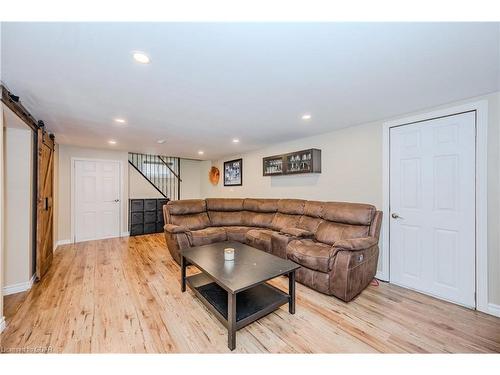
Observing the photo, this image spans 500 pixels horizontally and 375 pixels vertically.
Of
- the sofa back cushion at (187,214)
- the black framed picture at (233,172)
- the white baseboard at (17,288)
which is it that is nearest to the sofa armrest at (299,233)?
the sofa back cushion at (187,214)

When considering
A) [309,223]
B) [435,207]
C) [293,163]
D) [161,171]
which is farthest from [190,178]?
[435,207]

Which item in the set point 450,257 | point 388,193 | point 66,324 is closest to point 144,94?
point 66,324

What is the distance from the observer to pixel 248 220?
439cm

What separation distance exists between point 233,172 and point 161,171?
2402 millimetres

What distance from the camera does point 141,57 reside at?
1.44 meters

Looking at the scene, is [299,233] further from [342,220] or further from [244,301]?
[244,301]

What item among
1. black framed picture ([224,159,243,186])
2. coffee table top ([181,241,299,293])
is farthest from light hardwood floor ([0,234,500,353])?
black framed picture ([224,159,243,186])

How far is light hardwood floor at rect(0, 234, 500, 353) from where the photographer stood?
64.6 inches

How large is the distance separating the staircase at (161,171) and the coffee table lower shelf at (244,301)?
4.55 metres

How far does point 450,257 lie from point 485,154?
1169 mm

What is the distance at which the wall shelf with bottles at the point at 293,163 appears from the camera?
3.57m

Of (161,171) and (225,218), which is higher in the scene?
(161,171)

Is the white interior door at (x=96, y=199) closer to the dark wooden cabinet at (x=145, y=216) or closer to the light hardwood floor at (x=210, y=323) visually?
the dark wooden cabinet at (x=145, y=216)

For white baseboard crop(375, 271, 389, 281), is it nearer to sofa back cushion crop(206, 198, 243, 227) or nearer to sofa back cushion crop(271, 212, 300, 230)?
sofa back cushion crop(271, 212, 300, 230)
